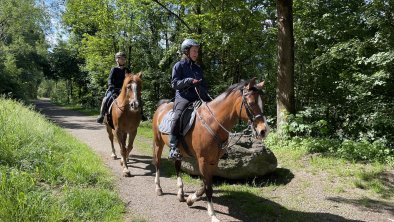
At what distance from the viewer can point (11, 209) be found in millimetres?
4480

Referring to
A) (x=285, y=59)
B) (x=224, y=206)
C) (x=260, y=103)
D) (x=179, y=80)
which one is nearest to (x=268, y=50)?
(x=285, y=59)

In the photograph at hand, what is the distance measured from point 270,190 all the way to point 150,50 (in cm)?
1864

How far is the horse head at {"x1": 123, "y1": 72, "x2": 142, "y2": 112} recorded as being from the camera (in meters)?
7.85

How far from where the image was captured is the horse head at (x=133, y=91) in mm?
7848

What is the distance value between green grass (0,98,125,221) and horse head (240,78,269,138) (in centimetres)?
261

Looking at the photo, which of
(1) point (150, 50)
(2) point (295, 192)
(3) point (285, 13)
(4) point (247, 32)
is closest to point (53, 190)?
(2) point (295, 192)

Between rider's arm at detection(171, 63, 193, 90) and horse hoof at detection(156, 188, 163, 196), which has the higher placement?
rider's arm at detection(171, 63, 193, 90)

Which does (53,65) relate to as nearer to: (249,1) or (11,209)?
(249,1)

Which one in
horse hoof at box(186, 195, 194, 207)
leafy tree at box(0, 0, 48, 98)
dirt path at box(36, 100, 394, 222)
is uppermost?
leafy tree at box(0, 0, 48, 98)

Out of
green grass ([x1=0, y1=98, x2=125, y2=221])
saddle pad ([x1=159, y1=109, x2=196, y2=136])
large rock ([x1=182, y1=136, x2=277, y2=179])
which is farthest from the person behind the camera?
large rock ([x1=182, y1=136, x2=277, y2=179])

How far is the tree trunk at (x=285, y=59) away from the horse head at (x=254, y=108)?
17.5ft

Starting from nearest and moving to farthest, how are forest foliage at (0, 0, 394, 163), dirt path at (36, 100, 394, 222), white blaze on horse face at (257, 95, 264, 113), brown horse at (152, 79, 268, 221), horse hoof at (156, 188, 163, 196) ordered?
white blaze on horse face at (257, 95, 264, 113) < brown horse at (152, 79, 268, 221) < dirt path at (36, 100, 394, 222) < horse hoof at (156, 188, 163, 196) < forest foliage at (0, 0, 394, 163)

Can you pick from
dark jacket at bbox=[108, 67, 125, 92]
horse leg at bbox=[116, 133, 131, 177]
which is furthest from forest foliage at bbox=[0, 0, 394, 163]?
dark jacket at bbox=[108, 67, 125, 92]

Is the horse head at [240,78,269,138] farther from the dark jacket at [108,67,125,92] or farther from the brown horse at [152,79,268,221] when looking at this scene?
the dark jacket at [108,67,125,92]
